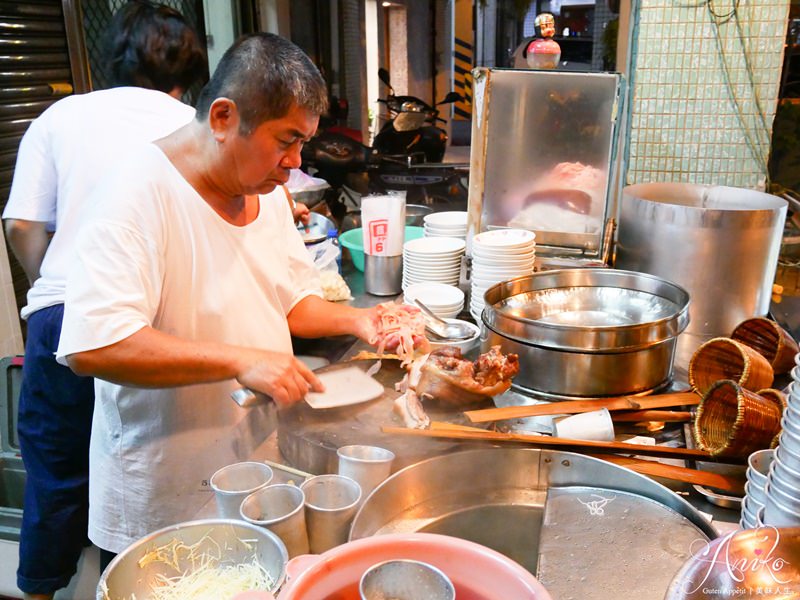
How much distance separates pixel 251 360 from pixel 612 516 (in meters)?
0.93

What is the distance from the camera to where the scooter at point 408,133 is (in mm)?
9805

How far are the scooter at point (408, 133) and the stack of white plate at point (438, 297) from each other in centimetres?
715

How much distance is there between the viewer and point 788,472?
41.1 inches

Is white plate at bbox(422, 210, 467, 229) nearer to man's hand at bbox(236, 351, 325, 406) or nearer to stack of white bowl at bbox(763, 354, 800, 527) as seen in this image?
man's hand at bbox(236, 351, 325, 406)

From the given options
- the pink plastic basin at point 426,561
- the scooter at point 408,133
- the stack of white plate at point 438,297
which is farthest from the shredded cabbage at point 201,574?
the scooter at point 408,133

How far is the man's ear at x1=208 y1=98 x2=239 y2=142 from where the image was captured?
1.60 meters

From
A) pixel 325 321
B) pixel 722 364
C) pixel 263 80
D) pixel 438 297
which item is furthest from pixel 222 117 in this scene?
pixel 722 364

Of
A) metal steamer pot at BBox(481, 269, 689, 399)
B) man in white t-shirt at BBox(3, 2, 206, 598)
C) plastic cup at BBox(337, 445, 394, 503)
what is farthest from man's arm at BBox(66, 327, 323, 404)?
man in white t-shirt at BBox(3, 2, 206, 598)

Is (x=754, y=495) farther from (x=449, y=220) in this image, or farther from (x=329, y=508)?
(x=449, y=220)

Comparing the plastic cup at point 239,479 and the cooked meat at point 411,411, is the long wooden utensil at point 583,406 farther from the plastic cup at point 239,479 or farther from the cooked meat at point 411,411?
the plastic cup at point 239,479

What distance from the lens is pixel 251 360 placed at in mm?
1621

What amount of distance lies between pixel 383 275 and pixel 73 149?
1471 millimetres

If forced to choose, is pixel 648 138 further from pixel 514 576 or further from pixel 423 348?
pixel 514 576

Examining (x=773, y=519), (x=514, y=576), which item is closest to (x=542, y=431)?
(x=773, y=519)
